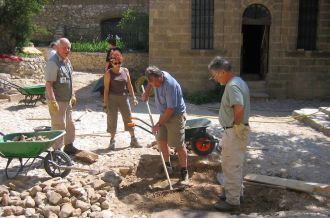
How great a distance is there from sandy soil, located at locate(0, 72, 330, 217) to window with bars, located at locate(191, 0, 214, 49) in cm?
518

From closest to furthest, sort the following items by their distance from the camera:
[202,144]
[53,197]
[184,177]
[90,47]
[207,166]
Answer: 1. [53,197]
2. [184,177]
3. [207,166]
4. [202,144]
5. [90,47]

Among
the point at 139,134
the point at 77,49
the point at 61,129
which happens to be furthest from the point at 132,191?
the point at 77,49

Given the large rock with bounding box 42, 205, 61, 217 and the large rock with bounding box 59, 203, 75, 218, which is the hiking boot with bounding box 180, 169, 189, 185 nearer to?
the large rock with bounding box 59, 203, 75, 218

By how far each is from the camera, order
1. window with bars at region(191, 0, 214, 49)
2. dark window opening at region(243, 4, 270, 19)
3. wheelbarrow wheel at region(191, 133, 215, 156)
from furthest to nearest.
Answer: dark window opening at region(243, 4, 270, 19) → window with bars at region(191, 0, 214, 49) → wheelbarrow wheel at region(191, 133, 215, 156)

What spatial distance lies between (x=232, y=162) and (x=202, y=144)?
1.83 m

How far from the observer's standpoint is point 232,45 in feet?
51.5

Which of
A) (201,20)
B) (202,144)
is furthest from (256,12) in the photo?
(202,144)

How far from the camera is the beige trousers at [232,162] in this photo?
5539 millimetres

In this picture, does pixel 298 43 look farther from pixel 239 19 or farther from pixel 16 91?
pixel 16 91

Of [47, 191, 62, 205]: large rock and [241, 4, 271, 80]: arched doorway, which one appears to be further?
[241, 4, 271, 80]: arched doorway

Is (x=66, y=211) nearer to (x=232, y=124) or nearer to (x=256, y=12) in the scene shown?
(x=232, y=124)

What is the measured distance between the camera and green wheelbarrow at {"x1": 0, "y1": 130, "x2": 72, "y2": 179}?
5.98 m

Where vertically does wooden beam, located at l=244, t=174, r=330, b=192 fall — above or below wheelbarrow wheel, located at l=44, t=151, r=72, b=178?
below

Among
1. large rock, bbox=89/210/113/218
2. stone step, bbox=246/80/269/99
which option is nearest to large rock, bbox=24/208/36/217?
large rock, bbox=89/210/113/218
